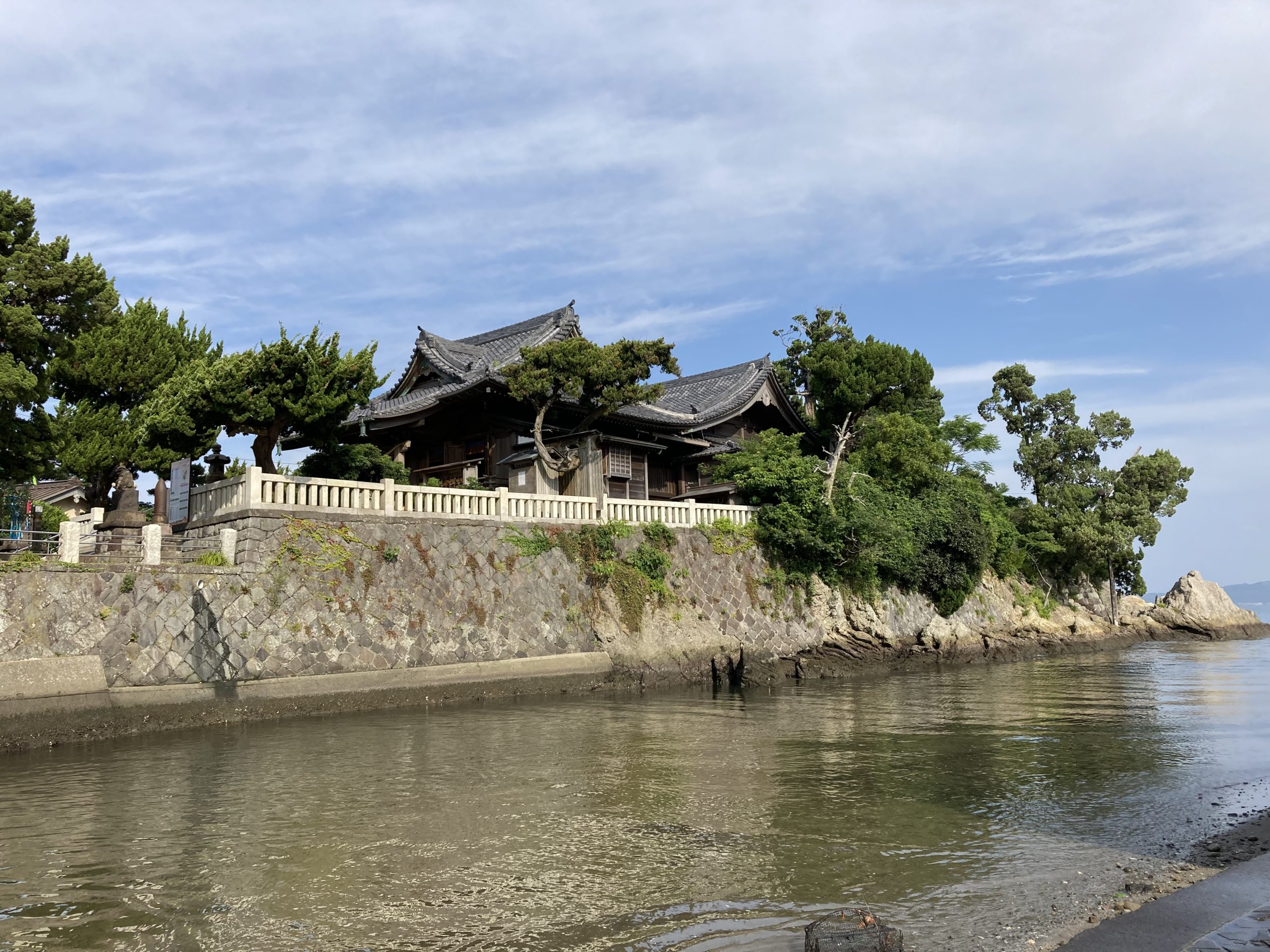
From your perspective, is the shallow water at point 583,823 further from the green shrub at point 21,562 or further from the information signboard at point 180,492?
the information signboard at point 180,492

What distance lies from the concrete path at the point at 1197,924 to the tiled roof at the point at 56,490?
34428 millimetres

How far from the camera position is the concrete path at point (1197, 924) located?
6051 mm

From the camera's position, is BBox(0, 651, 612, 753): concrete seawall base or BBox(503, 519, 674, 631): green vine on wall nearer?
BBox(0, 651, 612, 753): concrete seawall base

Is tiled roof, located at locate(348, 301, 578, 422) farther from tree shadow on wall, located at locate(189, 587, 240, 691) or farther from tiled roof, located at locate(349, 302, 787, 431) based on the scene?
tree shadow on wall, located at locate(189, 587, 240, 691)

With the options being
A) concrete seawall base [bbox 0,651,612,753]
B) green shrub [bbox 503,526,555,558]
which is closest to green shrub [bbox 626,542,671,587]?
green shrub [bbox 503,526,555,558]

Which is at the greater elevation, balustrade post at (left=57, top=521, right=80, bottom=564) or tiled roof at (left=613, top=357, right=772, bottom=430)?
Result: tiled roof at (left=613, top=357, right=772, bottom=430)

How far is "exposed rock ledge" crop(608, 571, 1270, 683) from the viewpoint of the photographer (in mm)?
27922

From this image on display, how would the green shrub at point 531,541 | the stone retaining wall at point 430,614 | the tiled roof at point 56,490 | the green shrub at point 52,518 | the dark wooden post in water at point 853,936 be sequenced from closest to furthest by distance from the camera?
1. the dark wooden post in water at point 853,936
2. the stone retaining wall at point 430,614
3. the green shrub at point 531,541
4. the green shrub at point 52,518
5. the tiled roof at point 56,490

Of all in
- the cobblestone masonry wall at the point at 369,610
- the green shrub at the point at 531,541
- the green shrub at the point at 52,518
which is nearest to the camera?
the cobblestone masonry wall at the point at 369,610

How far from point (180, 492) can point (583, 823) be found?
59.4 feet

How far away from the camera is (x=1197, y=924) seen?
21.3ft

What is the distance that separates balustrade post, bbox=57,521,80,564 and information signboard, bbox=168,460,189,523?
5786mm

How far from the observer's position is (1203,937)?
6.15 metres

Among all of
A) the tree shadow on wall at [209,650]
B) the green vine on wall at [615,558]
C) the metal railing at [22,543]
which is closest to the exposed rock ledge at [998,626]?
the green vine on wall at [615,558]
